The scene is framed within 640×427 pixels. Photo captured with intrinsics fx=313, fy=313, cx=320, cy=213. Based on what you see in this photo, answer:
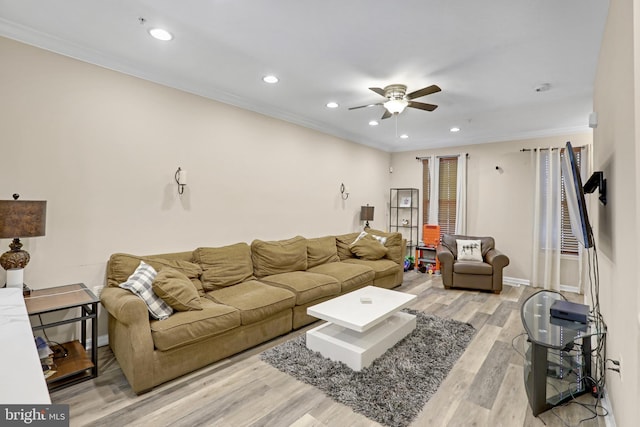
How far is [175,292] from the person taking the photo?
258cm

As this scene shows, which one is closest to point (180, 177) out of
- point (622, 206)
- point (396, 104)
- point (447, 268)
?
point (396, 104)

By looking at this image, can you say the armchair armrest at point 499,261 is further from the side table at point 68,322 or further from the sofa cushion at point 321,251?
the side table at point 68,322

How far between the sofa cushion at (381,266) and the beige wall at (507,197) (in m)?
2.02

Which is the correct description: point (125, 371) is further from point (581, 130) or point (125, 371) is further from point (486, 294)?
point (581, 130)

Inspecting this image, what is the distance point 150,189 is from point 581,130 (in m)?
6.19

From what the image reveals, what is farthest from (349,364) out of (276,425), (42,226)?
(42,226)

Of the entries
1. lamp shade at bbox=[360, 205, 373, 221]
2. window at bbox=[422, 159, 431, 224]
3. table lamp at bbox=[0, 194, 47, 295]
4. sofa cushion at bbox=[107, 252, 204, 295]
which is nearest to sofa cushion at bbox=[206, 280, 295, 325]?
sofa cushion at bbox=[107, 252, 204, 295]

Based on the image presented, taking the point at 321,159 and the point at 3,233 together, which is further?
the point at 321,159

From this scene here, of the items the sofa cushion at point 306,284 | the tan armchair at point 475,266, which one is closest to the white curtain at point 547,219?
the tan armchair at point 475,266

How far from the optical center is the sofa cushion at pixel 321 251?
458 centimetres

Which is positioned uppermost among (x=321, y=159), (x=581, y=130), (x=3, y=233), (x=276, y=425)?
(x=581, y=130)

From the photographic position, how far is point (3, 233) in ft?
6.80

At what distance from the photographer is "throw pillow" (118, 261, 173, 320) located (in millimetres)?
2484

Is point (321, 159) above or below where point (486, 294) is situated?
above
